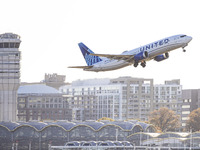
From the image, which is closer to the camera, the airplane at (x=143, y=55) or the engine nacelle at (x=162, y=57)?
the airplane at (x=143, y=55)

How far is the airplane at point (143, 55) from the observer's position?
157 metres

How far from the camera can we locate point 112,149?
195250mm

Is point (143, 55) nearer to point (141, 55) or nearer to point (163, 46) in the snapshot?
point (141, 55)

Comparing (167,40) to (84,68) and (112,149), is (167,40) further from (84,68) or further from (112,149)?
(112,149)

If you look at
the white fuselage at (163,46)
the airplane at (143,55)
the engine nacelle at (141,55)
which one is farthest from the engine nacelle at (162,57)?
the engine nacelle at (141,55)

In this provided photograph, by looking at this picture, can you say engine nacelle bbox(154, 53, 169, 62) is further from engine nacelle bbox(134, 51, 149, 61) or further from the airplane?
engine nacelle bbox(134, 51, 149, 61)

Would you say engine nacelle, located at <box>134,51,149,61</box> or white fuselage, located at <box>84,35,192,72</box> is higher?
white fuselage, located at <box>84,35,192,72</box>

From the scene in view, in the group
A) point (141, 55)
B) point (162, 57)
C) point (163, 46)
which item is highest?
point (163, 46)

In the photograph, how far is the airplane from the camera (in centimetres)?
15738

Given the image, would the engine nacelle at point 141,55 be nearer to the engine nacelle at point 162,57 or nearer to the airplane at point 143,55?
the airplane at point 143,55

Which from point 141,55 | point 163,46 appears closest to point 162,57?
point 141,55

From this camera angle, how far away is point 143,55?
160 metres

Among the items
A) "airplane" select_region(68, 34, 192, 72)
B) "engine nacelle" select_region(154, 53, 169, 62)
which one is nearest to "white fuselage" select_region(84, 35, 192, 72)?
"airplane" select_region(68, 34, 192, 72)

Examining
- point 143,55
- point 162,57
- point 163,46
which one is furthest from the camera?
point 162,57
